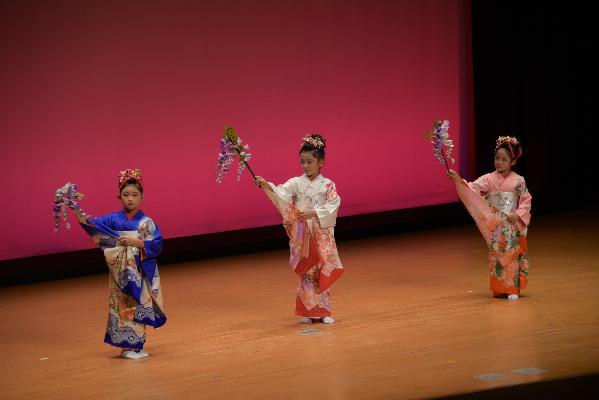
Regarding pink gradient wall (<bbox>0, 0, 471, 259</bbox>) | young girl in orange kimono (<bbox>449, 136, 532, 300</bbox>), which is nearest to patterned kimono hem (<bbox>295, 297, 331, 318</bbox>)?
young girl in orange kimono (<bbox>449, 136, 532, 300</bbox>)

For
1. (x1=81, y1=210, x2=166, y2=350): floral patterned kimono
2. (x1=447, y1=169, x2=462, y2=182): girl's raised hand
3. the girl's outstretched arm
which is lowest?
(x1=81, y1=210, x2=166, y2=350): floral patterned kimono

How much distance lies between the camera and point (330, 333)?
6113mm

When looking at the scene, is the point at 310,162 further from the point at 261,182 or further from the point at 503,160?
the point at 503,160

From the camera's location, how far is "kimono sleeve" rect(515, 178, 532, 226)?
6734mm

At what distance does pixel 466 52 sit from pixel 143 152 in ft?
10.3

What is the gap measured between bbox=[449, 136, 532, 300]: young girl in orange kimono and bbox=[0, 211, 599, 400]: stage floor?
0.15 m

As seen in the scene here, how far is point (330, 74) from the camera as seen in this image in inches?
361

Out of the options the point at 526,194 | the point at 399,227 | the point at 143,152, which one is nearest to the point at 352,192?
the point at 399,227

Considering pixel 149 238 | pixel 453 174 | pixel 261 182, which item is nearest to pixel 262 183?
pixel 261 182

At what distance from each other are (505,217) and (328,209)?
1144mm

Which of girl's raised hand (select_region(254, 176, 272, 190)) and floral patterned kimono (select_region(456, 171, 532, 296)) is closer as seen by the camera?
girl's raised hand (select_region(254, 176, 272, 190))

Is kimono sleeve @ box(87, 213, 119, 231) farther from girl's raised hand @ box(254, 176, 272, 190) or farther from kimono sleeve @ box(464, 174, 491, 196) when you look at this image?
kimono sleeve @ box(464, 174, 491, 196)

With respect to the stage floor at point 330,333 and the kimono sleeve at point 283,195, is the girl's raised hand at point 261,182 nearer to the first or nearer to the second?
the kimono sleeve at point 283,195

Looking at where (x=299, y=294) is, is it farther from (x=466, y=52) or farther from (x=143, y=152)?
(x=466, y=52)
